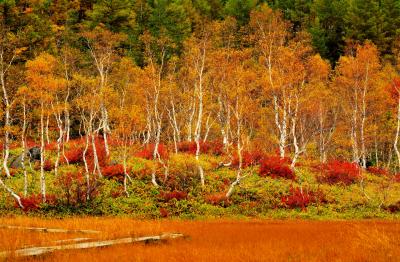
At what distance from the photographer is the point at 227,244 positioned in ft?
47.1

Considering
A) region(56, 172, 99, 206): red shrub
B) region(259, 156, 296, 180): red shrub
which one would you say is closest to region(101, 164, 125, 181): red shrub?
region(56, 172, 99, 206): red shrub

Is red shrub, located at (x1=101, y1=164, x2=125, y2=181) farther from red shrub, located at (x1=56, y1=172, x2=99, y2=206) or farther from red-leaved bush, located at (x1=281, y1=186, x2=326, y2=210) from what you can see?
red-leaved bush, located at (x1=281, y1=186, x2=326, y2=210)

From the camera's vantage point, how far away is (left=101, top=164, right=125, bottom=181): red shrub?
30.3 metres

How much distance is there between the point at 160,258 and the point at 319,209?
16841mm

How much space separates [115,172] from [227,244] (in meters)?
17.2

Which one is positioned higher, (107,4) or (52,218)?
(107,4)

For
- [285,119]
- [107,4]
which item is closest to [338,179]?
[285,119]

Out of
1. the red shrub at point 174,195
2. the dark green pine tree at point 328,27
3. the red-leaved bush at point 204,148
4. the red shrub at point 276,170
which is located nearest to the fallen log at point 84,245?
the red shrub at point 174,195

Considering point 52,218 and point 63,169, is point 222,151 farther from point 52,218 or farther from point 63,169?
point 52,218

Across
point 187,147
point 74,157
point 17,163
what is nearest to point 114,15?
point 187,147

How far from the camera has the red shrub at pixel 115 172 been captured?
99.6 feet

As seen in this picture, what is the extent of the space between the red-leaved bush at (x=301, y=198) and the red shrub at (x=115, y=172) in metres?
10.2

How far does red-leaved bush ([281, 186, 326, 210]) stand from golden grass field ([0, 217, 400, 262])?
6987 millimetres

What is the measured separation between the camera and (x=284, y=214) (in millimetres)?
25656
